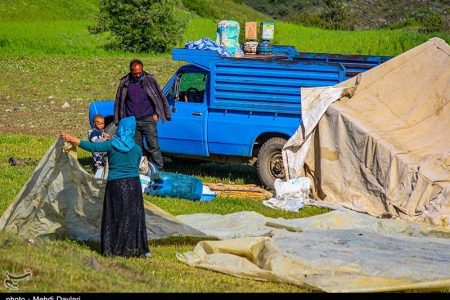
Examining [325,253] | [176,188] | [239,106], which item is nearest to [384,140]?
[239,106]

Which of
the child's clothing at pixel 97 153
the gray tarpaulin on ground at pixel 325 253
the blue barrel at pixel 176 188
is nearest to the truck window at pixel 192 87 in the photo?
the child's clothing at pixel 97 153

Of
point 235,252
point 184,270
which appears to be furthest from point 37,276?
point 235,252

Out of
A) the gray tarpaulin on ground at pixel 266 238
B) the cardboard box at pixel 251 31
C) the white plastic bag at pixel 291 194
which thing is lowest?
the white plastic bag at pixel 291 194

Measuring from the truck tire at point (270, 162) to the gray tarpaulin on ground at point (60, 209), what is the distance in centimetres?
454

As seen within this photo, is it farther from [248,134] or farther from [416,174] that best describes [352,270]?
[248,134]

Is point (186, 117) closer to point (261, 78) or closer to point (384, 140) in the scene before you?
point (261, 78)

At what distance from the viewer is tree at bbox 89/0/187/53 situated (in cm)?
4428

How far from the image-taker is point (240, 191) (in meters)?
14.6

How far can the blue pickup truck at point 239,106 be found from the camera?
14.9 meters

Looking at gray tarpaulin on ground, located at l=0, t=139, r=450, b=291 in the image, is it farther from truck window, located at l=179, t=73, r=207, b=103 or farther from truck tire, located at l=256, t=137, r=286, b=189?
truck window, located at l=179, t=73, r=207, b=103

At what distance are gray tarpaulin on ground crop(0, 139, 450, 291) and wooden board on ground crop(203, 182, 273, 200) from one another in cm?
227

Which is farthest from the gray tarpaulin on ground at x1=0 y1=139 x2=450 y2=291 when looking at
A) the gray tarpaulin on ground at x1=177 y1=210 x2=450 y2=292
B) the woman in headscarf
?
the woman in headscarf

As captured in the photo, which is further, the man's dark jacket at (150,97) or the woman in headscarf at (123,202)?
the man's dark jacket at (150,97)

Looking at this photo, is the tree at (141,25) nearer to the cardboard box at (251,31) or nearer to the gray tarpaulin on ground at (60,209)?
the cardboard box at (251,31)
